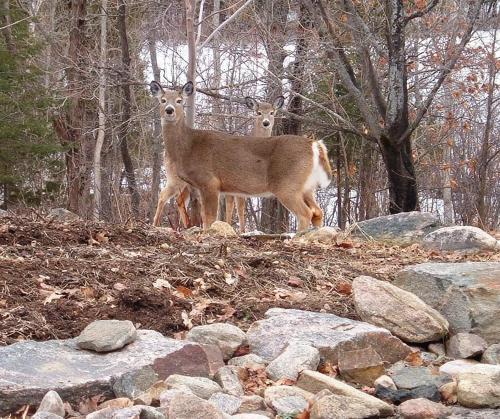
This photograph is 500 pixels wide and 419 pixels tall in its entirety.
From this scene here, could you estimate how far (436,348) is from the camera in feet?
17.0

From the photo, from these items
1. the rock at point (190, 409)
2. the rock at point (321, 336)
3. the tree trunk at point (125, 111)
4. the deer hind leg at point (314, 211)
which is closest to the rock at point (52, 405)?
the rock at point (190, 409)

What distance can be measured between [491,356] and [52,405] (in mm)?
2583

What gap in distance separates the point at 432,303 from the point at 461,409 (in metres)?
1.38

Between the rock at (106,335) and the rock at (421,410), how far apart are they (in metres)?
1.36

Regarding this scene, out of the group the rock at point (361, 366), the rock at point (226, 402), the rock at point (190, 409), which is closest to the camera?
the rock at point (190, 409)

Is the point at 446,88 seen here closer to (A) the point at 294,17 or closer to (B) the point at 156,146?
(A) the point at 294,17

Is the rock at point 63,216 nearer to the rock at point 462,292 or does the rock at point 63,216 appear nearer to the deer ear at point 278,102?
the rock at point 462,292

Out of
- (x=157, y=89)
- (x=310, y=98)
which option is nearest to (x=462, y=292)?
(x=157, y=89)

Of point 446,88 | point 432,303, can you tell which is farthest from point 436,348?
point 446,88

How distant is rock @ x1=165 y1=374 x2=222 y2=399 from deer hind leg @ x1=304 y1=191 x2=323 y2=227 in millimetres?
7300

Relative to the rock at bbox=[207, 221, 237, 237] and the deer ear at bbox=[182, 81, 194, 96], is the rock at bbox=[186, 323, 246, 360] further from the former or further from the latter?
the deer ear at bbox=[182, 81, 194, 96]

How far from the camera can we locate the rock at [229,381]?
13.7 ft

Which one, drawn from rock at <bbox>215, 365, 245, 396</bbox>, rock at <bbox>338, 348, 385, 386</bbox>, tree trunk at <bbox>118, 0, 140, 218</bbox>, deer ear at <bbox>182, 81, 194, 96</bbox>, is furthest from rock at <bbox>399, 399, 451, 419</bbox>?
tree trunk at <bbox>118, 0, 140, 218</bbox>

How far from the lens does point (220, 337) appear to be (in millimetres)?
4668
